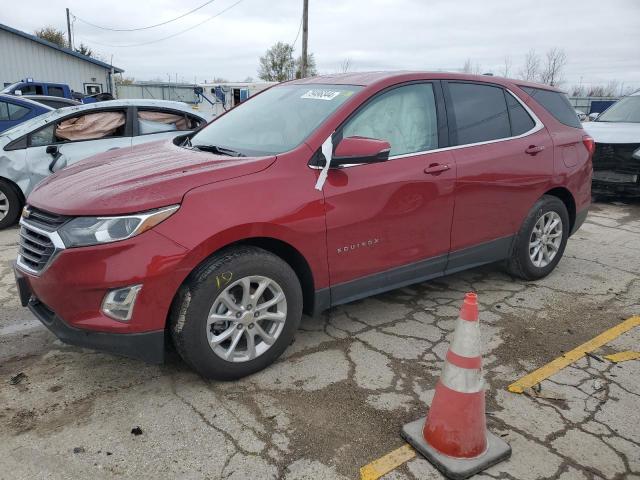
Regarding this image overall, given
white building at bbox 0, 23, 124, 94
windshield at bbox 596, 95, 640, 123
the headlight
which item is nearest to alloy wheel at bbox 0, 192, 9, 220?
the headlight

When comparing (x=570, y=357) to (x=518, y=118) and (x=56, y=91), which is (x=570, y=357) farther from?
(x=56, y=91)

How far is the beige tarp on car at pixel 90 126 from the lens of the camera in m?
6.56

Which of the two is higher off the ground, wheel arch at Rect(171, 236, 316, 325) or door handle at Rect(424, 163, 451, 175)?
door handle at Rect(424, 163, 451, 175)

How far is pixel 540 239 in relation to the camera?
15.1 feet

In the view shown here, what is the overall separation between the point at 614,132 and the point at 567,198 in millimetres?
4556

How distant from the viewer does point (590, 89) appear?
4556cm

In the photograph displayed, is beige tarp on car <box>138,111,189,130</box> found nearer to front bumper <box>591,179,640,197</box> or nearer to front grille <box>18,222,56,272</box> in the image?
front grille <box>18,222,56,272</box>

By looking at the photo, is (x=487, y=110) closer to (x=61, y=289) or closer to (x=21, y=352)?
(x=61, y=289)

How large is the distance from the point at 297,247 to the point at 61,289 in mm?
1260

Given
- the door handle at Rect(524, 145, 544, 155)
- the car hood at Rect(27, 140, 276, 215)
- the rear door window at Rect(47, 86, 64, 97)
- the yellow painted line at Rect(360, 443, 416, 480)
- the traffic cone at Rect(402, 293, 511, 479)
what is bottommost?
the yellow painted line at Rect(360, 443, 416, 480)

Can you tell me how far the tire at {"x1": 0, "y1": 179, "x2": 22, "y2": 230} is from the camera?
634 centimetres

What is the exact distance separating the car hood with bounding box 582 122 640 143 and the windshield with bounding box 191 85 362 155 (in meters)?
6.17

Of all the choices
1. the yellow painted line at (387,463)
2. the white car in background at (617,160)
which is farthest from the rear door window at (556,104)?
the white car in background at (617,160)

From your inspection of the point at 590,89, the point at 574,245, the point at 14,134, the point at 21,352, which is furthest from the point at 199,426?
the point at 590,89
